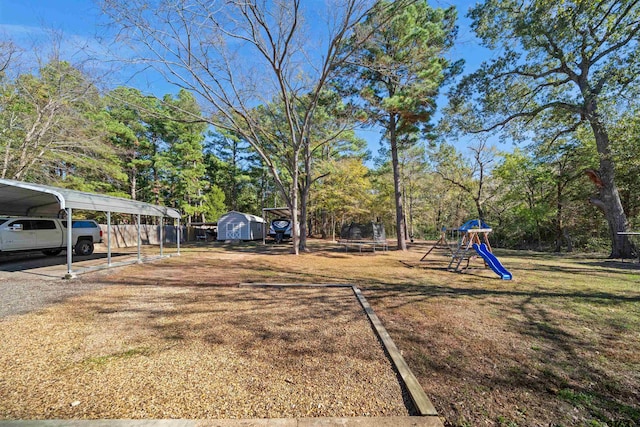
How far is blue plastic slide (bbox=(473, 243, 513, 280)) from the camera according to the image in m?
6.40

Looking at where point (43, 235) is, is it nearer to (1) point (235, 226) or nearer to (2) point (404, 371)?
(2) point (404, 371)

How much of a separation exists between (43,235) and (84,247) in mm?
1718

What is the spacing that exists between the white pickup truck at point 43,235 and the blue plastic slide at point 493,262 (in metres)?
13.4

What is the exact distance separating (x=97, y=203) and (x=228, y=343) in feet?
20.9

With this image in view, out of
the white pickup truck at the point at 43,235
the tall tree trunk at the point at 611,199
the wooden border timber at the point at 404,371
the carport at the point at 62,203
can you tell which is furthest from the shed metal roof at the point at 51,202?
the tall tree trunk at the point at 611,199

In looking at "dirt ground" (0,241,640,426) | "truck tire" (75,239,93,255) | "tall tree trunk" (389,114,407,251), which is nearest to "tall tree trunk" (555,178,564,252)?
"tall tree trunk" (389,114,407,251)

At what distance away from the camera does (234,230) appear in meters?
20.4

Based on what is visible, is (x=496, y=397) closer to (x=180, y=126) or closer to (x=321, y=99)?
(x=321, y=99)

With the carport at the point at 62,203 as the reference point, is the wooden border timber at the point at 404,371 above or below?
below

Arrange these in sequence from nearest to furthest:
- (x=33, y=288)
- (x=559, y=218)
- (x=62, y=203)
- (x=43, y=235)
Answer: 1. (x=33, y=288)
2. (x=62, y=203)
3. (x=43, y=235)
4. (x=559, y=218)

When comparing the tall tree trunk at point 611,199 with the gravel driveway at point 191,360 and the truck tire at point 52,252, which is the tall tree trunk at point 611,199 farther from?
the truck tire at point 52,252

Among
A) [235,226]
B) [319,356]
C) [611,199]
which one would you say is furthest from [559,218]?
[235,226]

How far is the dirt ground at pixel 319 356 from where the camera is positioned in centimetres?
188

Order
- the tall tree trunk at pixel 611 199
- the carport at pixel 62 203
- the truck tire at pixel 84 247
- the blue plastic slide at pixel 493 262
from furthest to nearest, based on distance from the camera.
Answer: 1. the tall tree trunk at pixel 611 199
2. the truck tire at pixel 84 247
3. the blue plastic slide at pixel 493 262
4. the carport at pixel 62 203
